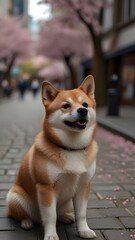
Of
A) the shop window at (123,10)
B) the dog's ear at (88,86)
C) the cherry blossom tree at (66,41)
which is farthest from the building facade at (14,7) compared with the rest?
Answer: the dog's ear at (88,86)

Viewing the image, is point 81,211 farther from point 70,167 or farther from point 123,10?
point 123,10

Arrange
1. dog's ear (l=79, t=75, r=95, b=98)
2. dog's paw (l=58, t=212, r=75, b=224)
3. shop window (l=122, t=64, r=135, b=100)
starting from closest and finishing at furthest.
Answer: dog's ear (l=79, t=75, r=95, b=98) < dog's paw (l=58, t=212, r=75, b=224) < shop window (l=122, t=64, r=135, b=100)

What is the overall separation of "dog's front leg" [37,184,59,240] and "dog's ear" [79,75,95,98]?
0.94 meters

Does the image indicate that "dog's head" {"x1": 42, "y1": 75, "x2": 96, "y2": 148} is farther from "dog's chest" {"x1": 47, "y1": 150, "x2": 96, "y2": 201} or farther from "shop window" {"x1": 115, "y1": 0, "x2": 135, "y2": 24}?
"shop window" {"x1": 115, "y1": 0, "x2": 135, "y2": 24}

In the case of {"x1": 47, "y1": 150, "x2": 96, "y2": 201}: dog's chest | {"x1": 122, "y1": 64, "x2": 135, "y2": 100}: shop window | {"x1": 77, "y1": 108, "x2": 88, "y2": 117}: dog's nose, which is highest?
{"x1": 77, "y1": 108, "x2": 88, "y2": 117}: dog's nose

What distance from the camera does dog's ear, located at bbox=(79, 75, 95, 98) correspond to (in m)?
3.59

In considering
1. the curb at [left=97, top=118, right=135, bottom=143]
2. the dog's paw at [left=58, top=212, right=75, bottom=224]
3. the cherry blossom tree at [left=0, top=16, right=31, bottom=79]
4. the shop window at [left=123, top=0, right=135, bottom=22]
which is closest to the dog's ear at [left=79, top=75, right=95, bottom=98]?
the dog's paw at [left=58, top=212, right=75, bottom=224]

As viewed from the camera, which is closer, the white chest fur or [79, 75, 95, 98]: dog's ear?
the white chest fur

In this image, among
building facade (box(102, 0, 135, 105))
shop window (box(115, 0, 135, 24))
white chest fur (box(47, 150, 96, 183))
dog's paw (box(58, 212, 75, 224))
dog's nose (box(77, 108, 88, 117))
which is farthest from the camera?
shop window (box(115, 0, 135, 24))

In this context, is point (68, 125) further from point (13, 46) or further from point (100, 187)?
point (13, 46)

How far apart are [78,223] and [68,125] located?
0.99 meters

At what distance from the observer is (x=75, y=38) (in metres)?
33.9

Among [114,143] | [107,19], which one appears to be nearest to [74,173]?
[114,143]

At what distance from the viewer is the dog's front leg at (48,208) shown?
338cm
